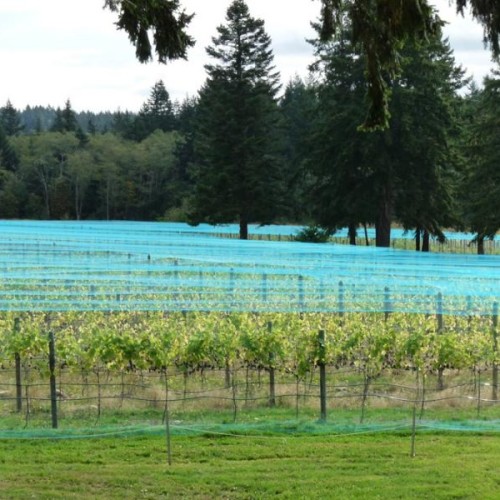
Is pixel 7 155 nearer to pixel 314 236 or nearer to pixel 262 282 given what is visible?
pixel 314 236

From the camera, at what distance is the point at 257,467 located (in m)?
9.47

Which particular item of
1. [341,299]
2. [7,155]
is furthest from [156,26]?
[7,155]

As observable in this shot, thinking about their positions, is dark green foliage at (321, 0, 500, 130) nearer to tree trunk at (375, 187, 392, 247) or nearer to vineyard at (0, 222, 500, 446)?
vineyard at (0, 222, 500, 446)

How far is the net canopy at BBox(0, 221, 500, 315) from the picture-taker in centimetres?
1570

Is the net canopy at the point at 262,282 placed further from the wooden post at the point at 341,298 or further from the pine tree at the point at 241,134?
the pine tree at the point at 241,134

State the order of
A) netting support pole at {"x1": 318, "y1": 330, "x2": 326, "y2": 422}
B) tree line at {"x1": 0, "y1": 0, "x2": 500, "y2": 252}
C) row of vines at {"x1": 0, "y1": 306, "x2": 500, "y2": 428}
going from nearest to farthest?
netting support pole at {"x1": 318, "y1": 330, "x2": 326, "y2": 422}
row of vines at {"x1": 0, "y1": 306, "x2": 500, "y2": 428}
tree line at {"x1": 0, "y1": 0, "x2": 500, "y2": 252}

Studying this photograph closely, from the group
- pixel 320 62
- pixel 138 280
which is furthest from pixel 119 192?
pixel 138 280

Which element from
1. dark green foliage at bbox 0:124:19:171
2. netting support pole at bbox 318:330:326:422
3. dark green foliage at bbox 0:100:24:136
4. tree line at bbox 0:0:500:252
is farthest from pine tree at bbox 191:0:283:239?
dark green foliage at bbox 0:100:24:136

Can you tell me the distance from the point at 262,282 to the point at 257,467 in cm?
826

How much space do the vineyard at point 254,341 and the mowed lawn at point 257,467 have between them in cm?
46

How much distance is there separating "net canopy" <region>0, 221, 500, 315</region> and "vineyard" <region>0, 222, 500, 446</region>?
0.05 metres

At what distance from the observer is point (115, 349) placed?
40.4ft

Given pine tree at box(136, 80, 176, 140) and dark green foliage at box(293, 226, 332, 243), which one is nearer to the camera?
dark green foliage at box(293, 226, 332, 243)

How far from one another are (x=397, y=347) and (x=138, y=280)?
6008mm
